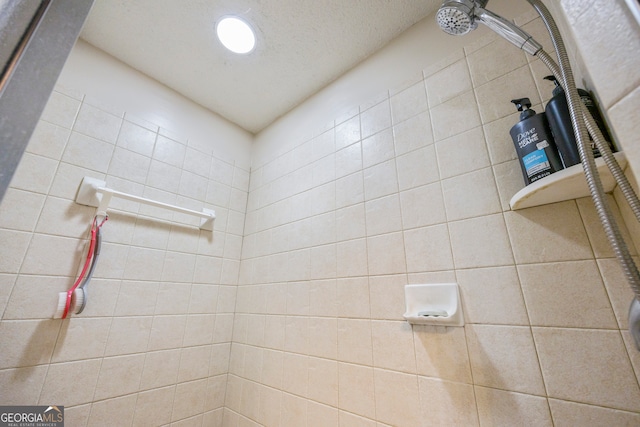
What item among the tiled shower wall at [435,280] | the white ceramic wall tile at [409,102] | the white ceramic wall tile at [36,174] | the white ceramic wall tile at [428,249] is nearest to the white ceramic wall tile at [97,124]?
the white ceramic wall tile at [36,174]

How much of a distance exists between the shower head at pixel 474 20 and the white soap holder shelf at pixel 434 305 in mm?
663

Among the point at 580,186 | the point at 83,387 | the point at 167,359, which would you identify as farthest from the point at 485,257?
the point at 83,387

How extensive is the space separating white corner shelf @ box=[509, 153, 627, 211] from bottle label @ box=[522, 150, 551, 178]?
0.04m

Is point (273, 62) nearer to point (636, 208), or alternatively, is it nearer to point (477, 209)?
point (477, 209)

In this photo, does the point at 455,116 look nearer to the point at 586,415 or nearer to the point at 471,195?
the point at 471,195

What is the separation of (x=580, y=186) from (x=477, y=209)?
0.75 feet

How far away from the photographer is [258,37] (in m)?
1.14

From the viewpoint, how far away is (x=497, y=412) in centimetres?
62

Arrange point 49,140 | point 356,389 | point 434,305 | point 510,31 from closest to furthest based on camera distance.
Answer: point 510,31 < point 434,305 < point 356,389 < point 49,140

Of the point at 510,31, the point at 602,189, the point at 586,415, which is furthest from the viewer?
the point at 510,31

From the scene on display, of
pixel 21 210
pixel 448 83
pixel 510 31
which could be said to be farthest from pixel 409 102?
pixel 21 210

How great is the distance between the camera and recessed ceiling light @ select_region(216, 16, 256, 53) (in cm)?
108

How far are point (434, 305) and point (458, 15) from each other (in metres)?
0.82

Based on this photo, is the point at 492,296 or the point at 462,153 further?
the point at 462,153
